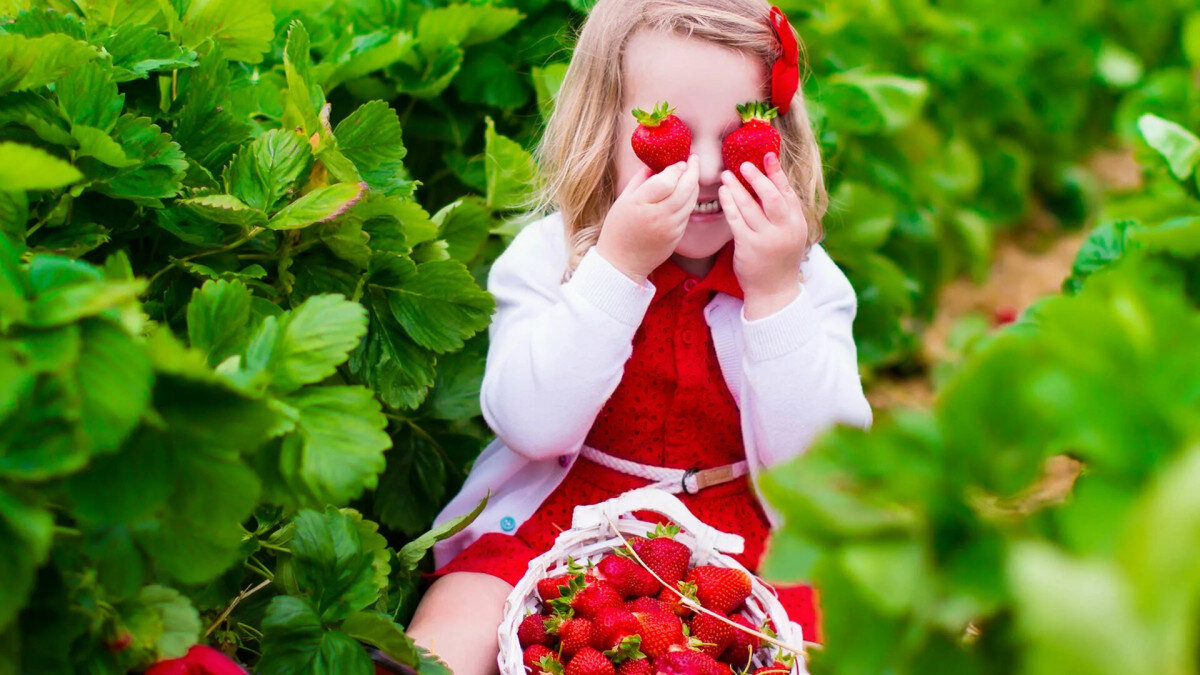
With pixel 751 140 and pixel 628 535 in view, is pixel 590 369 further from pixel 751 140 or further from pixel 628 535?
pixel 751 140

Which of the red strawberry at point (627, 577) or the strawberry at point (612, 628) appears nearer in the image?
the strawberry at point (612, 628)

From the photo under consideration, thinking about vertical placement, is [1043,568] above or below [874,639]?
above

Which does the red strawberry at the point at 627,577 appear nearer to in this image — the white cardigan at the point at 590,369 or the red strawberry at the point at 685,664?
the red strawberry at the point at 685,664

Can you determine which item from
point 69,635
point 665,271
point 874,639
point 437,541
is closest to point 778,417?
point 665,271

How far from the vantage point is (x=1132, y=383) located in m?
0.79

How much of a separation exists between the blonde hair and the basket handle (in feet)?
1.38

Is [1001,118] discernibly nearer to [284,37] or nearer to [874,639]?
[284,37]

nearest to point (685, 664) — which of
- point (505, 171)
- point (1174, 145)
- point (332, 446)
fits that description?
point (332, 446)

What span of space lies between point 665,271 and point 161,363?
1.02 m

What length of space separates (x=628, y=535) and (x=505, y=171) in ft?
2.52

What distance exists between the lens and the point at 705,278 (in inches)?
73.5

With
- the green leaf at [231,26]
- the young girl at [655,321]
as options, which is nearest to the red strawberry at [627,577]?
the young girl at [655,321]

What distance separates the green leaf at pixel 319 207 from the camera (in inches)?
59.2

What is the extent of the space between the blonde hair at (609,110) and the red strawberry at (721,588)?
57 cm
